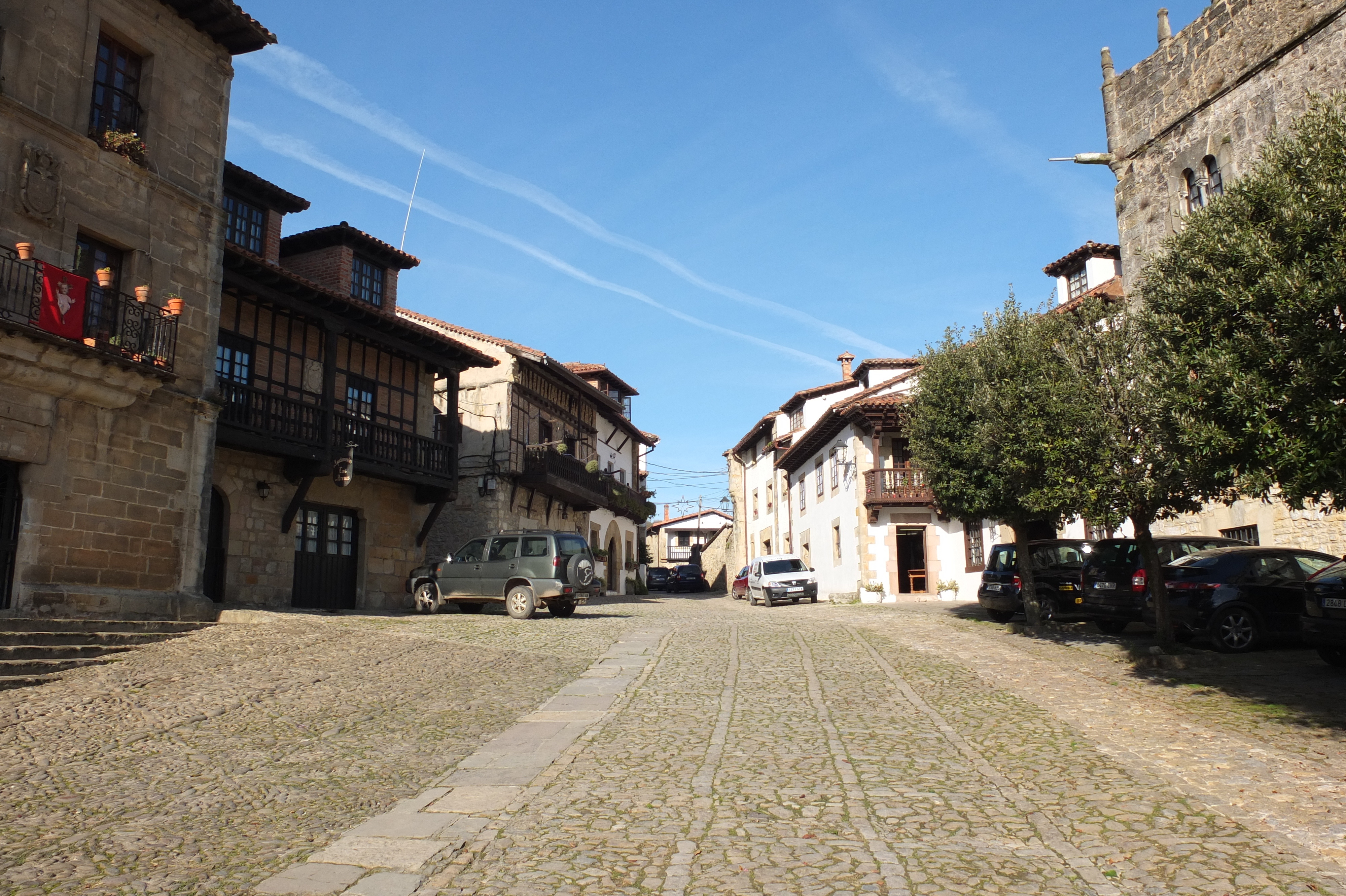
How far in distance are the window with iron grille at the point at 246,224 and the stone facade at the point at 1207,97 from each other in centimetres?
1839

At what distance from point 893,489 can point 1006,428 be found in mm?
17783

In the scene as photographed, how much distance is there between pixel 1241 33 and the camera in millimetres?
18328

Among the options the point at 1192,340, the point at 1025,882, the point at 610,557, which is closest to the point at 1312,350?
the point at 1192,340

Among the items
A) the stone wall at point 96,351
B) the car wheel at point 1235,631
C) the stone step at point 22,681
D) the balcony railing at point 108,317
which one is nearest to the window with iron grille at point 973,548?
the car wheel at point 1235,631

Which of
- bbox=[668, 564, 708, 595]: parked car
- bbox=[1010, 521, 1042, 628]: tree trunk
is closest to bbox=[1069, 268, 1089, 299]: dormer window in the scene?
bbox=[1010, 521, 1042, 628]: tree trunk

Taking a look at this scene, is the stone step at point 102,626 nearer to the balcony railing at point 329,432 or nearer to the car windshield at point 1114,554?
the balcony railing at point 329,432

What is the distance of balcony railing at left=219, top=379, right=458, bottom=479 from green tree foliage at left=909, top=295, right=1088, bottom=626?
11164mm

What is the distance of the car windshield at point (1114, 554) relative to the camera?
51.9 feet

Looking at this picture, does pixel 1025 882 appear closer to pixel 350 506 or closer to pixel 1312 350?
pixel 1312 350

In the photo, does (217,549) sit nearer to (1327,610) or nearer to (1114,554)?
(1114,554)

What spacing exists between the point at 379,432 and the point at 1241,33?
19.0 meters

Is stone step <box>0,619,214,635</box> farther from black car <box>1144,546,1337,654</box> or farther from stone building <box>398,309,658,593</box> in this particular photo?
black car <box>1144,546,1337,654</box>

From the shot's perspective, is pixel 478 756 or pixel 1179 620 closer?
pixel 478 756

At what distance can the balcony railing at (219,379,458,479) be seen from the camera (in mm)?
18688
